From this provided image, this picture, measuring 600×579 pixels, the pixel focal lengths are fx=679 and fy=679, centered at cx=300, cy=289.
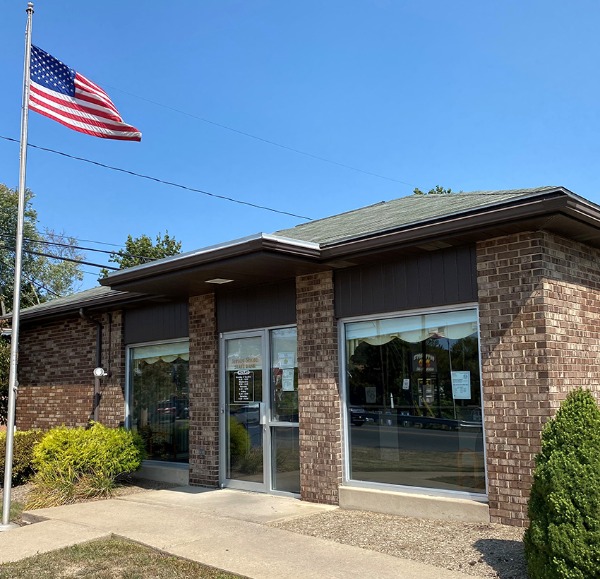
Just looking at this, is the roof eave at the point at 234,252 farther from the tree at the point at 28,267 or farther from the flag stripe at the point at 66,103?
the tree at the point at 28,267

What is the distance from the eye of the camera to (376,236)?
755cm

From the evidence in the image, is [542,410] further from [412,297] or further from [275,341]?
[275,341]

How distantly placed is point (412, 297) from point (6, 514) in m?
5.30

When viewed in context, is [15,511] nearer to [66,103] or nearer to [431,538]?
[66,103]

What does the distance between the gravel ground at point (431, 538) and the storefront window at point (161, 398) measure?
3.90 metres

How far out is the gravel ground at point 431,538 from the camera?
571 centimetres

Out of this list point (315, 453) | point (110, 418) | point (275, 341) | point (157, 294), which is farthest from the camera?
point (110, 418)

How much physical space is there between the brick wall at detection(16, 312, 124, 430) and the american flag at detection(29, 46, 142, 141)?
423cm

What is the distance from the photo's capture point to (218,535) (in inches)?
275

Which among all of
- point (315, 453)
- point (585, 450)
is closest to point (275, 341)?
point (315, 453)

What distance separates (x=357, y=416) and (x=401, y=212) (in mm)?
2868

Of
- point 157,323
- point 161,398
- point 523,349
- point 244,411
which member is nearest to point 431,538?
point 523,349

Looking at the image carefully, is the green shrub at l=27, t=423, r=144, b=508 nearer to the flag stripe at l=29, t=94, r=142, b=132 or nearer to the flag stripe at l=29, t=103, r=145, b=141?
the flag stripe at l=29, t=103, r=145, b=141

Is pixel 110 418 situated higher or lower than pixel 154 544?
higher
